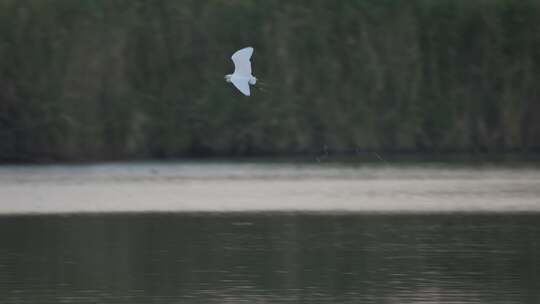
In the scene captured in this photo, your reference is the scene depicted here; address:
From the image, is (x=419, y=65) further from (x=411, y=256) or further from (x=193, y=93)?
(x=411, y=256)

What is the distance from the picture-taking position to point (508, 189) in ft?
54.3

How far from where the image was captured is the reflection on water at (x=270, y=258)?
400 inches

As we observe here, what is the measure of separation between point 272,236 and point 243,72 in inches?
87.5

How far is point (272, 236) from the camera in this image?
13.0m

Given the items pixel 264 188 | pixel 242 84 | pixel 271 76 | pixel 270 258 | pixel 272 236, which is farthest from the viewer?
pixel 271 76

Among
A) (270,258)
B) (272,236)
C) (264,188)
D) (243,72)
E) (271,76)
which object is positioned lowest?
(270,258)

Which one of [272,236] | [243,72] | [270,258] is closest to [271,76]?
[243,72]

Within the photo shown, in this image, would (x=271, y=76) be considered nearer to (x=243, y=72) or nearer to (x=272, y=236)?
(x=243, y=72)

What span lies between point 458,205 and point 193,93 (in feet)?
25.2

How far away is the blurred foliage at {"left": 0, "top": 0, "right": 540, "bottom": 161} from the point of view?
21.6 meters

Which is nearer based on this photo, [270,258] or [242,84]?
[270,258]

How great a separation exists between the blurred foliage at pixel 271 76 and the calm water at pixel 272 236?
2546 mm

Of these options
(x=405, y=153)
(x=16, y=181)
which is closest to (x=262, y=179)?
(x=16, y=181)

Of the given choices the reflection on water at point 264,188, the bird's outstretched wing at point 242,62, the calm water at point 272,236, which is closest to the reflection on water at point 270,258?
the calm water at point 272,236
